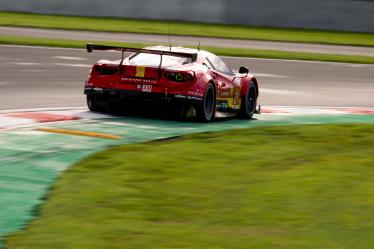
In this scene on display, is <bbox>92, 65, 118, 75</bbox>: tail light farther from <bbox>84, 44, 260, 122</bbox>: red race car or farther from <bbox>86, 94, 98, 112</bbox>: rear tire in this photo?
<bbox>86, 94, 98, 112</bbox>: rear tire

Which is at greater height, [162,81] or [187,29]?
[187,29]

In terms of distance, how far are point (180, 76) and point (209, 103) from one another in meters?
0.81

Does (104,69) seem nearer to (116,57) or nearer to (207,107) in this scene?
(207,107)

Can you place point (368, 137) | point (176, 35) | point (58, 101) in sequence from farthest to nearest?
point (176, 35) → point (58, 101) → point (368, 137)

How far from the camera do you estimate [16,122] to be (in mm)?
12891

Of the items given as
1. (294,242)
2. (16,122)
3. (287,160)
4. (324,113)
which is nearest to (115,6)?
(324,113)

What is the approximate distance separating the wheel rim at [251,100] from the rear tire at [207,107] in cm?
112

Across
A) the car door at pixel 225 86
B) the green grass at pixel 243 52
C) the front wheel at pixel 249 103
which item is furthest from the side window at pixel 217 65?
the green grass at pixel 243 52

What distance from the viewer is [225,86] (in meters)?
14.2

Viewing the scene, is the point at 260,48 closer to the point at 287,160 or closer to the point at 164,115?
the point at 164,115

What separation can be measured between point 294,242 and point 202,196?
1.53 metres

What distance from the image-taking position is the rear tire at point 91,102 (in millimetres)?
14103

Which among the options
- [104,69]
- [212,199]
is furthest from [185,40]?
[212,199]

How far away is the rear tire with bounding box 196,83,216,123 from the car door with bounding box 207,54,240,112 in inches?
5.1
